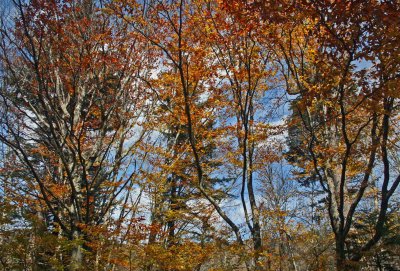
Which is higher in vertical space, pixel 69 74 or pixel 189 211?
pixel 69 74

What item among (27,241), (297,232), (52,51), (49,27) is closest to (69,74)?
(52,51)

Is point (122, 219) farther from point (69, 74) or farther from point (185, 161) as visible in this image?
point (185, 161)

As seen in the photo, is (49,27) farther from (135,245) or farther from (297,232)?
(297,232)

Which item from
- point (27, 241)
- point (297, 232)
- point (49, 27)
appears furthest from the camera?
point (297, 232)

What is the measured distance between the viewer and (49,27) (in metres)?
7.00

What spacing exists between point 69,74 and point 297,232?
11.0 metres

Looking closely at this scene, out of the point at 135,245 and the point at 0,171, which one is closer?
the point at 135,245

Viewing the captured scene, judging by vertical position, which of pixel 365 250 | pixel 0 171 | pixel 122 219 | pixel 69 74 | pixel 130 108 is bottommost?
pixel 365 250

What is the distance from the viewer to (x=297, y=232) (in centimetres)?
1352

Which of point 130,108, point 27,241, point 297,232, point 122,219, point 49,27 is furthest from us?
point 297,232

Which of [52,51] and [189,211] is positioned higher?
[52,51]

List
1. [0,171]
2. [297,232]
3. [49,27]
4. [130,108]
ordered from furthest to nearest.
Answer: [297,232]
[0,171]
[130,108]
[49,27]

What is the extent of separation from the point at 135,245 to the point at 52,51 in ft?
17.0

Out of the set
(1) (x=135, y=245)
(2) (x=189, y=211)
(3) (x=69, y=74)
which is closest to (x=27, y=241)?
(1) (x=135, y=245)
